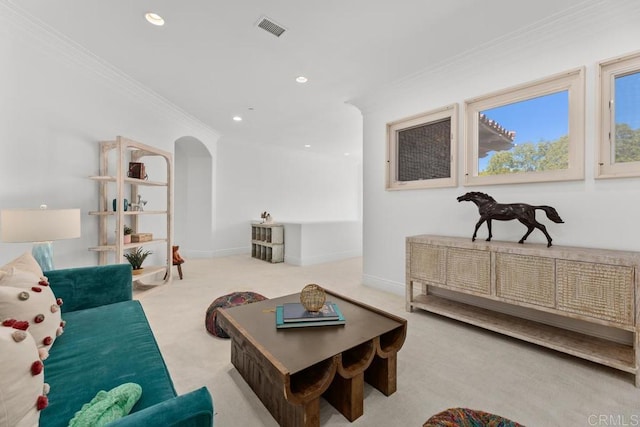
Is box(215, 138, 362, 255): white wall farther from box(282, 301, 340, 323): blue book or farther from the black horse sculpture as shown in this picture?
the black horse sculpture

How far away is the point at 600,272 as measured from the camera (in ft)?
5.87

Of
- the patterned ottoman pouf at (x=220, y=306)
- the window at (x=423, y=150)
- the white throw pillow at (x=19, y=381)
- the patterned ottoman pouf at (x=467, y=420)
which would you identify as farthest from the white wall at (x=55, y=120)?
the window at (x=423, y=150)

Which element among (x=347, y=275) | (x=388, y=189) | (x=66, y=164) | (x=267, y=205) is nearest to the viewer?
(x=66, y=164)

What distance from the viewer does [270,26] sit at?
231 centimetres

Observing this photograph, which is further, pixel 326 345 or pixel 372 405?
pixel 372 405

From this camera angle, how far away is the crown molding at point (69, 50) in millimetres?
2193

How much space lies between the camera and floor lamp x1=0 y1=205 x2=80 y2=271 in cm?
188

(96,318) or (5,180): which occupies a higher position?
(5,180)

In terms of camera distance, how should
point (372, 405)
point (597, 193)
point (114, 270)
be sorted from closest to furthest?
1. point (372, 405)
2. point (114, 270)
3. point (597, 193)

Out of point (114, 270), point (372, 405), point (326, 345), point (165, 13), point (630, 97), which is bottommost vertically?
point (372, 405)

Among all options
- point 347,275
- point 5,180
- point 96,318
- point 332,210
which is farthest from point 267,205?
point 96,318

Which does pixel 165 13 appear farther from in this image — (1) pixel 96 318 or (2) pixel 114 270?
(1) pixel 96 318

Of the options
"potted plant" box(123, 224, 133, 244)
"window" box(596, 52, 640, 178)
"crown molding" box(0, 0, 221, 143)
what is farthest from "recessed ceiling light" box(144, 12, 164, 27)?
"window" box(596, 52, 640, 178)

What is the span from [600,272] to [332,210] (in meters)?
6.71
